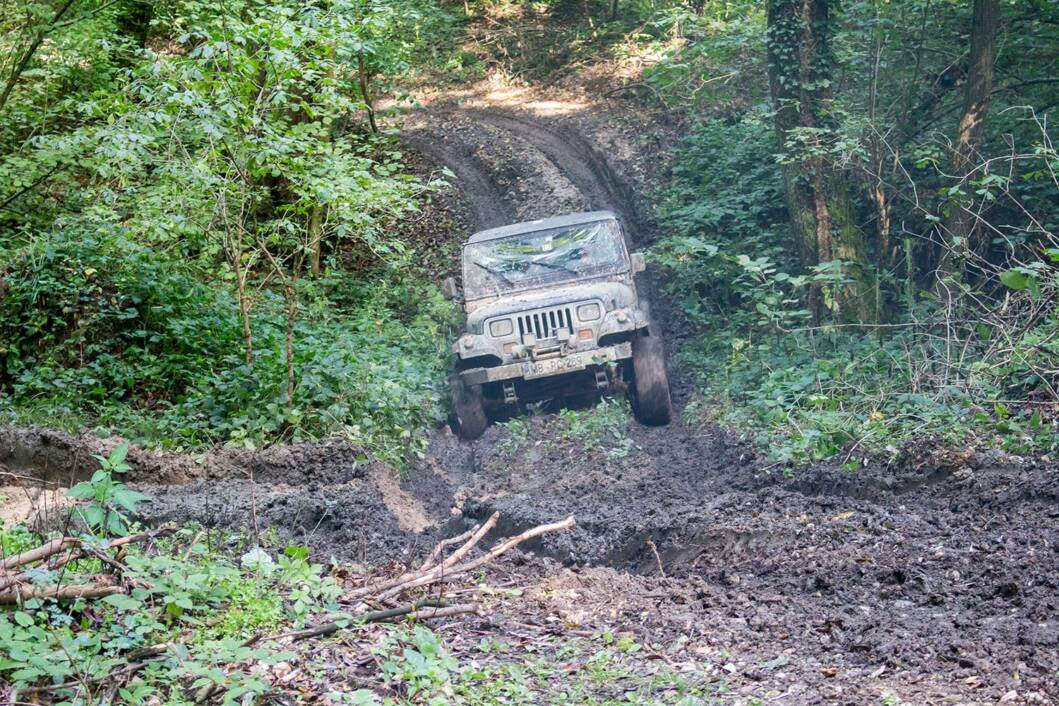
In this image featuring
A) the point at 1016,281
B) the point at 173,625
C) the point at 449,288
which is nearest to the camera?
the point at 173,625

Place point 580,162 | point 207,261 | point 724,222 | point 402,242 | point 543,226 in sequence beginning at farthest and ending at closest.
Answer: point 580,162 < point 724,222 < point 402,242 < point 207,261 < point 543,226

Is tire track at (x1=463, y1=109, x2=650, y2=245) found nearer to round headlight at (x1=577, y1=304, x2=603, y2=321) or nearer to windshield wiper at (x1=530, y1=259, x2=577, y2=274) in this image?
windshield wiper at (x1=530, y1=259, x2=577, y2=274)

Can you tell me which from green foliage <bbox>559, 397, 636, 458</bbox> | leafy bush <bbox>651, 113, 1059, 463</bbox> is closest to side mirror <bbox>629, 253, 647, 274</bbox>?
leafy bush <bbox>651, 113, 1059, 463</bbox>

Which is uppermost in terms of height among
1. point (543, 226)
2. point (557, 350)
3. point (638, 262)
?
point (543, 226)

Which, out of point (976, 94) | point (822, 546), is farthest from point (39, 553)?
point (976, 94)

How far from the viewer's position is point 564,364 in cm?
876

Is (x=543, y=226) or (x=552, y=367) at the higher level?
(x=543, y=226)

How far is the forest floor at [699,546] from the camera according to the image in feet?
13.0

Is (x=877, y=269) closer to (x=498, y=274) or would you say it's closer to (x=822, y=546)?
(x=498, y=274)

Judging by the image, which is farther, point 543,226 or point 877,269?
point 877,269

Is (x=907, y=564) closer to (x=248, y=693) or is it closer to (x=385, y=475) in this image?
(x=248, y=693)

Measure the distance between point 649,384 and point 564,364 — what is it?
81cm

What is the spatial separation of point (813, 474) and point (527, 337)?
3081 millimetres

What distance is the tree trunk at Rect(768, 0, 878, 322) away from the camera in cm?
1046
